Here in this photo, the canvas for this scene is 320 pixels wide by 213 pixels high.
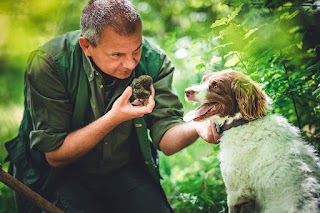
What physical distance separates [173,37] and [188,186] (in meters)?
1.57

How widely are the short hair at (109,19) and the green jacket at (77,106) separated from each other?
31 centimetres

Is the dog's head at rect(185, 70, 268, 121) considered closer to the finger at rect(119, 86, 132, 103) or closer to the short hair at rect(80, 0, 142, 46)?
the finger at rect(119, 86, 132, 103)

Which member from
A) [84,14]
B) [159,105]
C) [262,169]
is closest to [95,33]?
[84,14]

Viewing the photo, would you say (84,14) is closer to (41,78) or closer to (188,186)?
(41,78)

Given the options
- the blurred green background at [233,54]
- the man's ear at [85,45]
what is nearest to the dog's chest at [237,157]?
the blurred green background at [233,54]

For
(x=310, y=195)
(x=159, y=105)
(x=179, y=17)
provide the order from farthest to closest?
(x=179, y=17), (x=159, y=105), (x=310, y=195)

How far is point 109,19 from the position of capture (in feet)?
9.21

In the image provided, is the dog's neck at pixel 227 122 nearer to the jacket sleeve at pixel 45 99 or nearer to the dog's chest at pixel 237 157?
the dog's chest at pixel 237 157

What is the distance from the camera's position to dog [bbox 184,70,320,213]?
2.42 metres

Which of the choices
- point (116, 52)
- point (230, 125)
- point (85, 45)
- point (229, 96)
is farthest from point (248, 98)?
point (85, 45)

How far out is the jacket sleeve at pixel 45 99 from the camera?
10.0 ft

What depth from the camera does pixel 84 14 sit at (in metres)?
2.98

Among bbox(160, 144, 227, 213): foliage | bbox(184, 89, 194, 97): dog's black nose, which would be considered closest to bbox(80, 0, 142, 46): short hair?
bbox(184, 89, 194, 97): dog's black nose

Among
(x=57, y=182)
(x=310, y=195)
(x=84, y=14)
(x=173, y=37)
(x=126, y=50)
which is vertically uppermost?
(x=84, y=14)
